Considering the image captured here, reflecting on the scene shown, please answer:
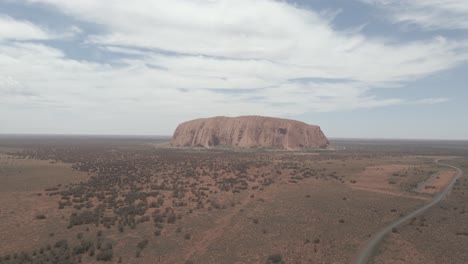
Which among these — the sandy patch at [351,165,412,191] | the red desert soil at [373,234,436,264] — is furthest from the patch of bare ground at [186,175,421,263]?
the sandy patch at [351,165,412,191]

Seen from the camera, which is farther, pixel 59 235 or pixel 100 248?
pixel 59 235

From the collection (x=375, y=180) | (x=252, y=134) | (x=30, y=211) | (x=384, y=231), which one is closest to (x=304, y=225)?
(x=384, y=231)

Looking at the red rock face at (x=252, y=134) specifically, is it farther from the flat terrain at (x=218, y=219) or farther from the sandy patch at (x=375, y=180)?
the flat terrain at (x=218, y=219)

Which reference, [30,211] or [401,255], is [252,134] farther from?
[401,255]

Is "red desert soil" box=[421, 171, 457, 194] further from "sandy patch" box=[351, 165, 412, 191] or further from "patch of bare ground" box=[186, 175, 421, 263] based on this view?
"patch of bare ground" box=[186, 175, 421, 263]

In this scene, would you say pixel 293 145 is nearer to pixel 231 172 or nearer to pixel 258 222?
pixel 231 172

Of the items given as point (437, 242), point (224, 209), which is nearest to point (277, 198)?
point (224, 209)

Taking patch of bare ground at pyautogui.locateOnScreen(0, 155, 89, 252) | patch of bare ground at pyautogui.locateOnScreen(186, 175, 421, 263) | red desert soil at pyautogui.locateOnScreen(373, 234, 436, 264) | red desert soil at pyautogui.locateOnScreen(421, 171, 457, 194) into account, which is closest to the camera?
red desert soil at pyautogui.locateOnScreen(373, 234, 436, 264)

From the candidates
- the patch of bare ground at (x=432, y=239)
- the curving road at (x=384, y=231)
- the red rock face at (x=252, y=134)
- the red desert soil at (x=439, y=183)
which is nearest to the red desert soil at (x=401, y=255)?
the patch of bare ground at (x=432, y=239)
